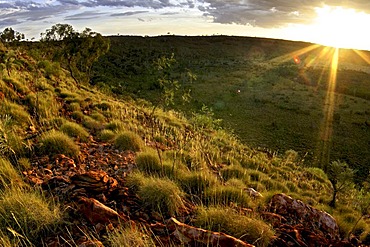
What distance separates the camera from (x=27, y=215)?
12.1 feet

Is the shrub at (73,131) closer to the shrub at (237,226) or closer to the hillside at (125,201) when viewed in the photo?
the hillside at (125,201)

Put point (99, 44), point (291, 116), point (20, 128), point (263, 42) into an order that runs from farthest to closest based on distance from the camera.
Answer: point (263, 42)
point (291, 116)
point (99, 44)
point (20, 128)

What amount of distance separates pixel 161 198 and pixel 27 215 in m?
1.70

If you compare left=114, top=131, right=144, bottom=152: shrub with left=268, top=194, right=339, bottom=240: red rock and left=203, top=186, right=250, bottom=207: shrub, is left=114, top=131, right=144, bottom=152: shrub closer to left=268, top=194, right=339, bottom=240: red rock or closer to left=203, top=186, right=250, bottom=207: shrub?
left=203, top=186, right=250, bottom=207: shrub

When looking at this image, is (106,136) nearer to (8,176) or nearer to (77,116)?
(77,116)

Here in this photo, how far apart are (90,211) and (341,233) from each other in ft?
14.4

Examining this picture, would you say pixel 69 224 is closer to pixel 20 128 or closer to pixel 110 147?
pixel 110 147

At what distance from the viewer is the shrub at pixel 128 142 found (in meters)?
7.39

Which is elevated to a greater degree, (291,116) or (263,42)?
(263,42)

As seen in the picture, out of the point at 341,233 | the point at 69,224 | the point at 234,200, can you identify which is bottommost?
the point at 341,233

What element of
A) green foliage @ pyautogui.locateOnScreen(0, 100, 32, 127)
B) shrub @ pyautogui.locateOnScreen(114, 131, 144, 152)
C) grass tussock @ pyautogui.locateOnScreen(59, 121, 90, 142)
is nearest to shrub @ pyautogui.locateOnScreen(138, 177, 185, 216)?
shrub @ pyautogui.locateOnScreen(114, 131, 144, 152)

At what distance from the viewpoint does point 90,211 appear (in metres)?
3.88

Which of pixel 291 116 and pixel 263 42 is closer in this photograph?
pixel 291 116

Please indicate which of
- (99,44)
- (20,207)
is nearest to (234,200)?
(20,207)
